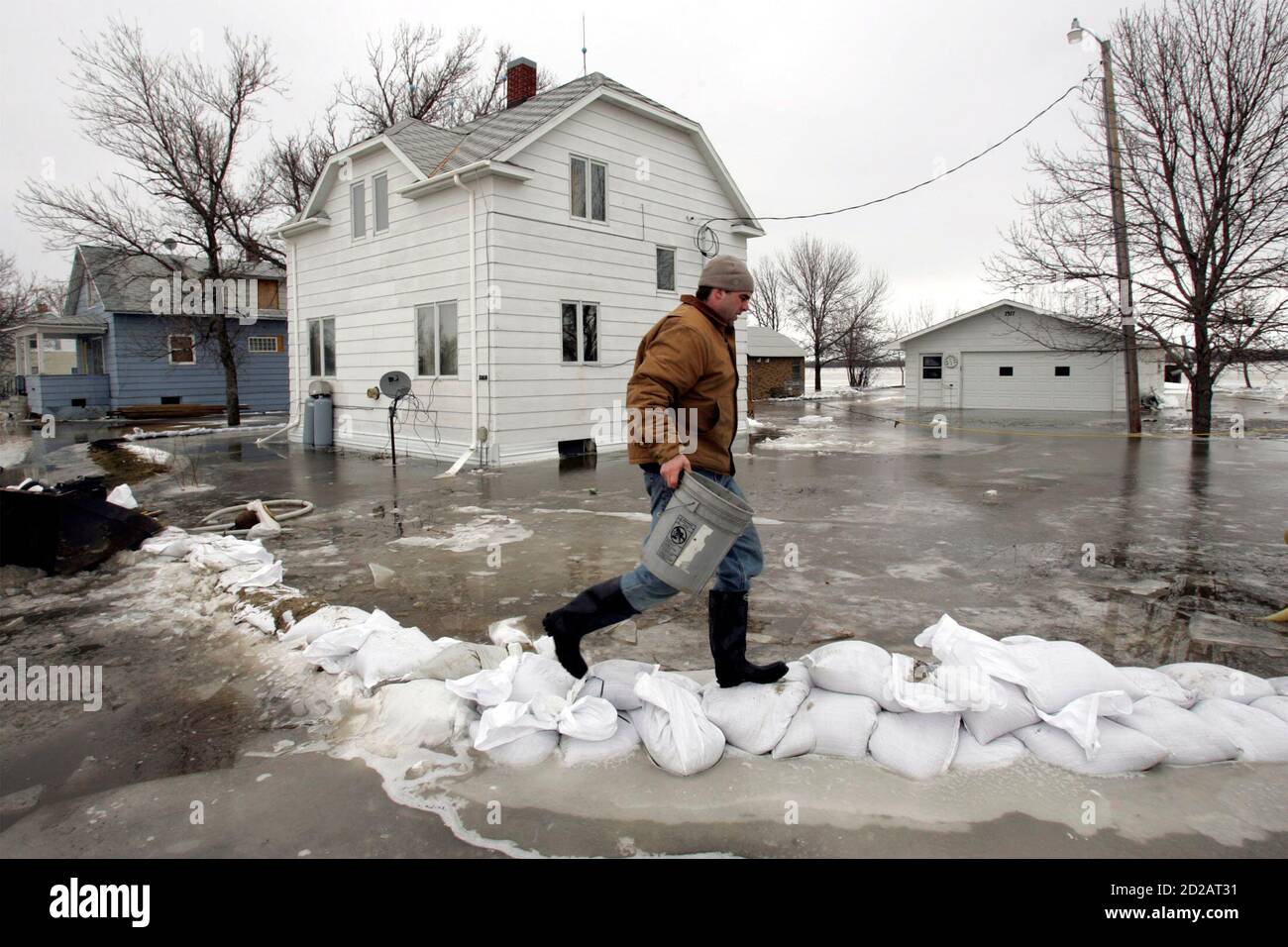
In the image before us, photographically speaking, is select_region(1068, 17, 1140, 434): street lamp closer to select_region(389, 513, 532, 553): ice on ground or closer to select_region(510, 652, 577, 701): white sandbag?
select_region(389, 513, 532, 553): ice on ground

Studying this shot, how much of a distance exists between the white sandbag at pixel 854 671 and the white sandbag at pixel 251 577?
11.6 ft

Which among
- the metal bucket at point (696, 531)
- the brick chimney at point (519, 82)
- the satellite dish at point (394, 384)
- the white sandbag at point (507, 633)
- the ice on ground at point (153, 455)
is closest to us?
the metal bucket at point (696, 531)

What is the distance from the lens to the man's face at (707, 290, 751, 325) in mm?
3307

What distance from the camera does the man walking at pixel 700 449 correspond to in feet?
10.3

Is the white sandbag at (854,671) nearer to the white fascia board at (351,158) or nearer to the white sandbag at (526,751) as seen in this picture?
the white sandbag at (526,751)

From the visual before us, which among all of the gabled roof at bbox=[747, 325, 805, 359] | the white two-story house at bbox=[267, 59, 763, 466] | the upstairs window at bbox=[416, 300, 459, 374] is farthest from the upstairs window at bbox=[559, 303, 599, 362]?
the gabled roof at bbox=[747, 325, 805, 359]

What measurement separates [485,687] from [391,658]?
64cm

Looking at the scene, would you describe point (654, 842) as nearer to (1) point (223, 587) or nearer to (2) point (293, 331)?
(1) point (223, 587)

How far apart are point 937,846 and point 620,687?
4.22 ft

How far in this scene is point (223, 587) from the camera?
5055mm

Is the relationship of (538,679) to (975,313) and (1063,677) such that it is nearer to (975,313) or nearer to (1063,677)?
(1063,677)

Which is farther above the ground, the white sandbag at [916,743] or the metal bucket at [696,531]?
the metal bucket at [696,531]

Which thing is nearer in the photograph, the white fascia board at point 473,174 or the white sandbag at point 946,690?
the white sandbag at point 946,690

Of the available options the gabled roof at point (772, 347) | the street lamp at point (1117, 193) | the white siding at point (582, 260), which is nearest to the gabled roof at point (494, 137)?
the white siding at point (582, 260)
